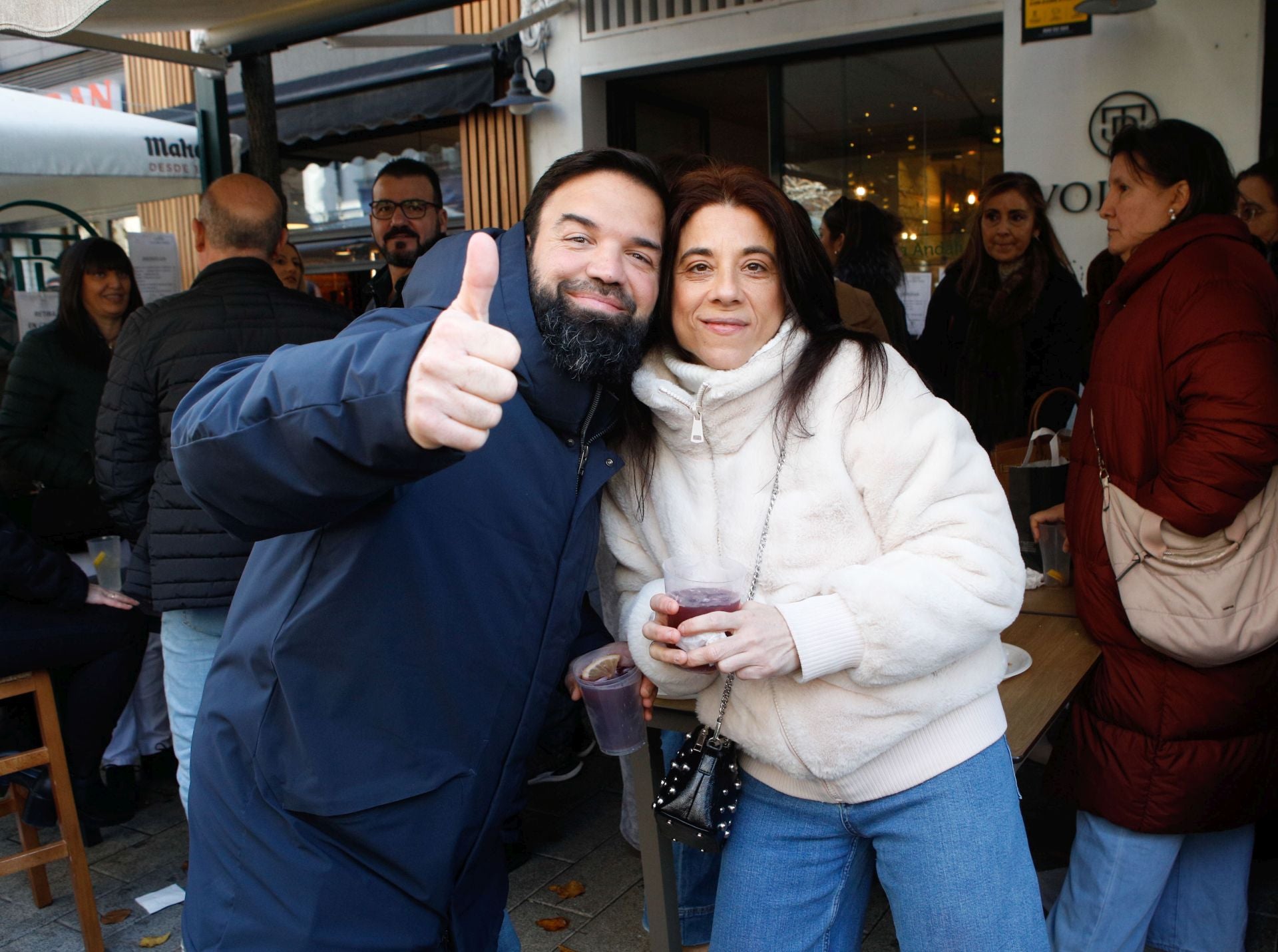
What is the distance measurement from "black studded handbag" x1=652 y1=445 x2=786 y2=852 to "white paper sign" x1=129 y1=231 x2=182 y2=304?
493 cm

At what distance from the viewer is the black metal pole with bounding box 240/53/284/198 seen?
4910 mm

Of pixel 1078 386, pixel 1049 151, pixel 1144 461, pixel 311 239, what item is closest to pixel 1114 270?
pixel 1078 386

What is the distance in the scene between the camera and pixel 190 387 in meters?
3.34

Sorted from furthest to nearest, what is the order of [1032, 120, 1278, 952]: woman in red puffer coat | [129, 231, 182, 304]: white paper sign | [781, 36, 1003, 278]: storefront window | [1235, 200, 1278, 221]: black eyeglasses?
[781, 36, 1003, 278]: storefront window, [129, 231, 182, 304]: white paper sign, [1235, 200, 1278, 221]: black eyeglasses, [1032, 120, 1278, 952]: woman in red puffer coat

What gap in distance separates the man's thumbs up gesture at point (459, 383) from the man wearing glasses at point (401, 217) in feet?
11.1

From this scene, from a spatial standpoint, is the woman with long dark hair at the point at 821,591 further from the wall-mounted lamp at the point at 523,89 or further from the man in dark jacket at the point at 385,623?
the wall-mounted lamp at the point at 523,89

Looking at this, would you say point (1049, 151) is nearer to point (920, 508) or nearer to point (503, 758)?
point (920, 508)

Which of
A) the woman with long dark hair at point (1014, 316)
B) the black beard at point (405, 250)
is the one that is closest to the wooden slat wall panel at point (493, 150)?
the black beard at point (405, 250)

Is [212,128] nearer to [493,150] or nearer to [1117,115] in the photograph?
[493,150]

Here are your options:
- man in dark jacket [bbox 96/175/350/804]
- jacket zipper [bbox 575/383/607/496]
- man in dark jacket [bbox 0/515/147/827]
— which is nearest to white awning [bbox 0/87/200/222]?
man in dark jacket [bbox 96/175/350/804]

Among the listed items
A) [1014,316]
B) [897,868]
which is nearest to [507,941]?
[897,868]

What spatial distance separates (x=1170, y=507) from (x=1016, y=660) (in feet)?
1.67

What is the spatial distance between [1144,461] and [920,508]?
42.4 inches

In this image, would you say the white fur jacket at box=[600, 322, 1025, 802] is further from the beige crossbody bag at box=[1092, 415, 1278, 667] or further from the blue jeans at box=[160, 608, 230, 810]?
the blue jeans at box=[160, 608, 230, 810]
